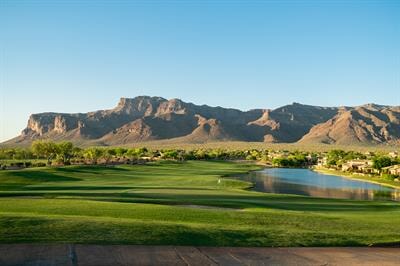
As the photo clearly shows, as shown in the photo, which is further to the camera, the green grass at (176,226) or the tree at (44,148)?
the tree at (44,148)

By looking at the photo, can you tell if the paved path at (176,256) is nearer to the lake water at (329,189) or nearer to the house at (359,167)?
the lake water at (329,189)

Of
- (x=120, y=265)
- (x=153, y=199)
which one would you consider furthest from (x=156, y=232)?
(x=153, y=199)

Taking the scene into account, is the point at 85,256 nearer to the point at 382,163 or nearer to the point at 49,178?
the point at 49,178

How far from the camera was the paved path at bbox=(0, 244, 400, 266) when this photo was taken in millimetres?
13477

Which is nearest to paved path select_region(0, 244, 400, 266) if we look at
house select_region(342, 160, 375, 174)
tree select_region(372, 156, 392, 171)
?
tree select_region(372, 156, 392, 171)

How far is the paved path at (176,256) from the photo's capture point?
13.5m

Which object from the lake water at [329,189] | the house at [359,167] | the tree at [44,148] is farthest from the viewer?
the house at [359,167]

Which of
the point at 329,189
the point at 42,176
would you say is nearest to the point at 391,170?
the point at 329,189

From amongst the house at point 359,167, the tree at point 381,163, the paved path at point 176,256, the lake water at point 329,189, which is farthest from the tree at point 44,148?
the paved path at point 176,256

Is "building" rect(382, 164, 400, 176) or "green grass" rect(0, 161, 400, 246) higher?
"green grass" rect(0, 161, 400, 246)

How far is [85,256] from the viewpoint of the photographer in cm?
1387

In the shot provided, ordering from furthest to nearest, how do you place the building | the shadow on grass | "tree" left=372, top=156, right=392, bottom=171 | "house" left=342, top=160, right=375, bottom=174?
"house" left=342, top=160, right=375, bottom=174
"tree" left=372, top=156, right=392, bottom=171
the building
the shadow on grass

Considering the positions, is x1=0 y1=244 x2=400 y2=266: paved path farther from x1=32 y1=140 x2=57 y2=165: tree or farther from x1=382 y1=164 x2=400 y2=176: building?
x1=32 y1=140 x2=57 y2=165: tree

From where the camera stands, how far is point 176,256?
14539 millimetres
